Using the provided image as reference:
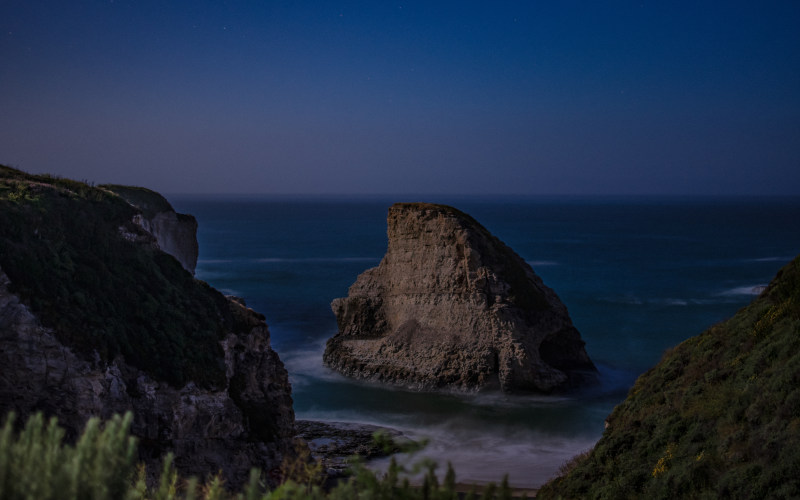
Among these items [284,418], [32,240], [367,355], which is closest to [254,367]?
[284,418]

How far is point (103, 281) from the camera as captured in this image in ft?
65.2

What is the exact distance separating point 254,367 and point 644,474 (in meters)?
11.3

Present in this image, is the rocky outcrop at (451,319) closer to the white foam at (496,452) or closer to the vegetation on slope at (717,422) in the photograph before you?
the white foam at (496,452)

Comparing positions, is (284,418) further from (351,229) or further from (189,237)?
(351,229)

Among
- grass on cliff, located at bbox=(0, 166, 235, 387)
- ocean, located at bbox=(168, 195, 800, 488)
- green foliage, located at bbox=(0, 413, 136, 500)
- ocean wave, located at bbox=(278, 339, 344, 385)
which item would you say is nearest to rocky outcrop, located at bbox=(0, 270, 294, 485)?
grass on cliff, located at bbox=(0, 166, 235, 387)

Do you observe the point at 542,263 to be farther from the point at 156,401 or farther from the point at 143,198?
the point at 156,401

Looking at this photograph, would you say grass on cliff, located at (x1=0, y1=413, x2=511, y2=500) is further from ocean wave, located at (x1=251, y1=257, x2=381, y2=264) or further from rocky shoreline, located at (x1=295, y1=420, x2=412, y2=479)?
ocean wave, located at (x1=251, y1=257, x2=381, y2=264)

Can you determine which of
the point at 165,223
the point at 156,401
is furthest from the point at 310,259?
the point at 156,401

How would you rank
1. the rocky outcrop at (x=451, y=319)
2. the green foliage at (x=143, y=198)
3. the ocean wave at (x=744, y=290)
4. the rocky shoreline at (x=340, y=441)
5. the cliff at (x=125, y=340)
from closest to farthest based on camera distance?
the cliff at (x=125, y=340) < the rocky shoreline at (x=340, y=441) < the rocky outcrop at (x=451, y=319) < the green foliage at (x=143, y=198) < the ocean wave at (x=744, y=290)

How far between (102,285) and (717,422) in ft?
50.0

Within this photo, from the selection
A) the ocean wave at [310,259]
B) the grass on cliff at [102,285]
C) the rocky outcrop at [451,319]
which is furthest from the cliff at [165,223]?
the ocean wave at [310,259]

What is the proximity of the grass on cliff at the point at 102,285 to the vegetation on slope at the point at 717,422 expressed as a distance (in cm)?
1000

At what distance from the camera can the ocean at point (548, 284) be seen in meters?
27.9

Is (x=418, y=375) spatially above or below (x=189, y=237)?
below
